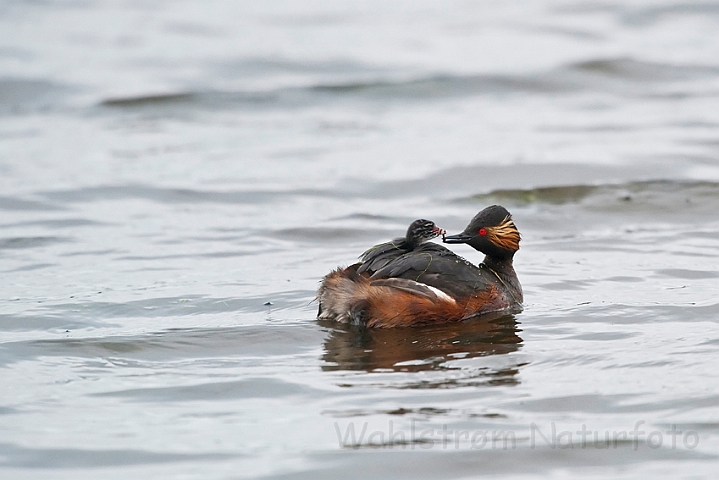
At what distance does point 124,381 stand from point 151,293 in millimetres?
2007

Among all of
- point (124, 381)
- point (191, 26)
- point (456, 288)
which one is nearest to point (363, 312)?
point (456, 288)

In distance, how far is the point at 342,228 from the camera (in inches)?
375

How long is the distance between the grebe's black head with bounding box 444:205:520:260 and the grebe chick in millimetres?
234

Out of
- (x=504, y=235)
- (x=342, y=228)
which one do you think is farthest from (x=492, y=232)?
(x=342, y=228)

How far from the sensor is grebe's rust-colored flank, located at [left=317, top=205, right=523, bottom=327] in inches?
258

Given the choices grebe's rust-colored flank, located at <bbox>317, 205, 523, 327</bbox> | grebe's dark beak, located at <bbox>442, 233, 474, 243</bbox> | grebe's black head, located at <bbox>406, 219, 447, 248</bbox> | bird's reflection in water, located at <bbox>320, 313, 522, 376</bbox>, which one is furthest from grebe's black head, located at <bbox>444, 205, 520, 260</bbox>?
bird's reflection in water, located at <bbox>320, 313, 522, 376</bbox>

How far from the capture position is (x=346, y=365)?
579 centimetres

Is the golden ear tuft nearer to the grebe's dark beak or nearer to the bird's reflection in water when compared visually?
the grebe's dark beak

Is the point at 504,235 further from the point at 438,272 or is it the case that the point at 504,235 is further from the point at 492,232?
the point at 438,272

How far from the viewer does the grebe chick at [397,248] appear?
6.84 m

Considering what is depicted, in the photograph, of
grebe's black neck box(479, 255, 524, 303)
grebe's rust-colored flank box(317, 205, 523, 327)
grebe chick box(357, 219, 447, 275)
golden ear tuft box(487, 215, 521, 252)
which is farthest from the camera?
golden ear tuft box(487, 215, 521, 252)

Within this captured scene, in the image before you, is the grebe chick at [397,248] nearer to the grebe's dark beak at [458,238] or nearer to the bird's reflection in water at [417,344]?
the grebe's dark beak at [458,238]

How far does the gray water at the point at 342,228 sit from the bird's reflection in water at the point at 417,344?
0.09 ft

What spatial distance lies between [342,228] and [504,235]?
2.55 m
